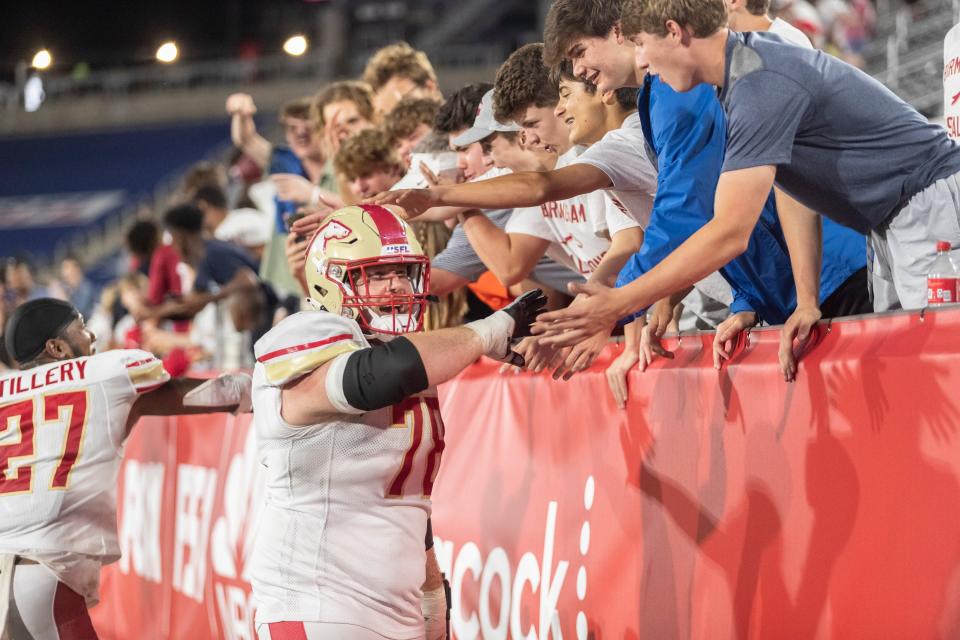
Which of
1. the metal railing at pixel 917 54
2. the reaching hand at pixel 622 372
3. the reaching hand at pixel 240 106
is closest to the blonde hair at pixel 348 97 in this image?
the reaching hand at pixel 240 106

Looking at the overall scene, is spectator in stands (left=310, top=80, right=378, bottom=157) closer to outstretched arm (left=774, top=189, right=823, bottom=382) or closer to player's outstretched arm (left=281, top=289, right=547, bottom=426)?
outstretched arm (left=774, top=189, right=823, bottom=382)

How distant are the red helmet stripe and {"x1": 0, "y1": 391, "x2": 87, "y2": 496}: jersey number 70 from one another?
7.17 feet

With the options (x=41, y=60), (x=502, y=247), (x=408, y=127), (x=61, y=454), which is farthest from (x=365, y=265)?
(x=41, y=60)

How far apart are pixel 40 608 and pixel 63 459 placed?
64cm

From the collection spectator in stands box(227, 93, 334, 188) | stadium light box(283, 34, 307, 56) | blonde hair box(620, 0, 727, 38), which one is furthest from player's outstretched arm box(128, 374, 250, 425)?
stadium light box(283, 34, 307, 56)

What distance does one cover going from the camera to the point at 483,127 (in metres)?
5.24

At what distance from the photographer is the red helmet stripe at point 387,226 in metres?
3.76

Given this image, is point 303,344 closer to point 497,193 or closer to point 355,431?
point 355,431

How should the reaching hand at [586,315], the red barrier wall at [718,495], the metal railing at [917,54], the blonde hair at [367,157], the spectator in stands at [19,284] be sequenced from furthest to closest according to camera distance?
the spectator in stands at [19,284]
the metal railing at [917,54]
the blonde hair at [367,157]
the reaching hand at [586,315]
the red barrier wall at [718,495]

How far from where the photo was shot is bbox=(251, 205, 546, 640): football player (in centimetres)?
346

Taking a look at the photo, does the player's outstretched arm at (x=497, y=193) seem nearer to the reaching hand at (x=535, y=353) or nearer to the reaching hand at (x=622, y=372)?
the reaching hand at (x=535, y=353)

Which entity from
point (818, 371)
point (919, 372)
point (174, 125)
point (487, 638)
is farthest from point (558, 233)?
point (174, 125)

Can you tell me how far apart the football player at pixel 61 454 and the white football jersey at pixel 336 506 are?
1878 millimetres

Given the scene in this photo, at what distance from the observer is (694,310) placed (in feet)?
16.7
